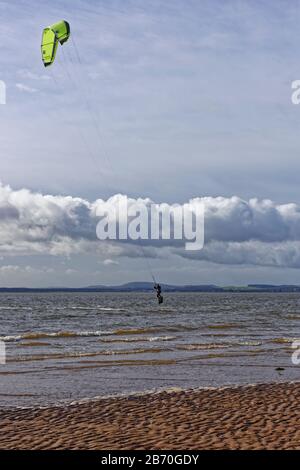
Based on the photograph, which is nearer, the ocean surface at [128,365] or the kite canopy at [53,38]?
the ocean surface at [128,365]

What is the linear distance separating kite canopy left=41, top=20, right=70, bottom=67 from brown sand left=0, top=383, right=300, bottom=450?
1528cm

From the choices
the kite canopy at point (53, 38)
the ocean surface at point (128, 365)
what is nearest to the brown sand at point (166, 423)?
the ocean surface at point (128, 365)

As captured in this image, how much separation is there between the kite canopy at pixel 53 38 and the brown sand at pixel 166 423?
602 inches

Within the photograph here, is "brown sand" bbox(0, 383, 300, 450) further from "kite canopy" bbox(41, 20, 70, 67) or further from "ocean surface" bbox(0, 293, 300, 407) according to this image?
"kite canopy" bbox(41, 20, 70, 67)

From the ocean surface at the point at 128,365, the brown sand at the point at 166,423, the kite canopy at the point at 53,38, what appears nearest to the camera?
the brown sand at the point at 166,423

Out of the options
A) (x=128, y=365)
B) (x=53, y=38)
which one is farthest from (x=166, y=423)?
(x=53, y=38)

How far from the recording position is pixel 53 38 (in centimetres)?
2553

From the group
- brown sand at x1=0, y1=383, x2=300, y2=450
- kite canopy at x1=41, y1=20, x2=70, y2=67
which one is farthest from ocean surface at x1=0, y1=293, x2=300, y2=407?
kite canopy at x1=41, y1=20, x2=70, y2=67

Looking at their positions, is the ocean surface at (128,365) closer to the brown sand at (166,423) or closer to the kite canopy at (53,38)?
the brown sand at (166,423)

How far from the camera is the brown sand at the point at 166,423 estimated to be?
1233cm

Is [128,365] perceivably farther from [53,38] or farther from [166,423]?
[53,38]

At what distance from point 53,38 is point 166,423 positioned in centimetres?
1801
